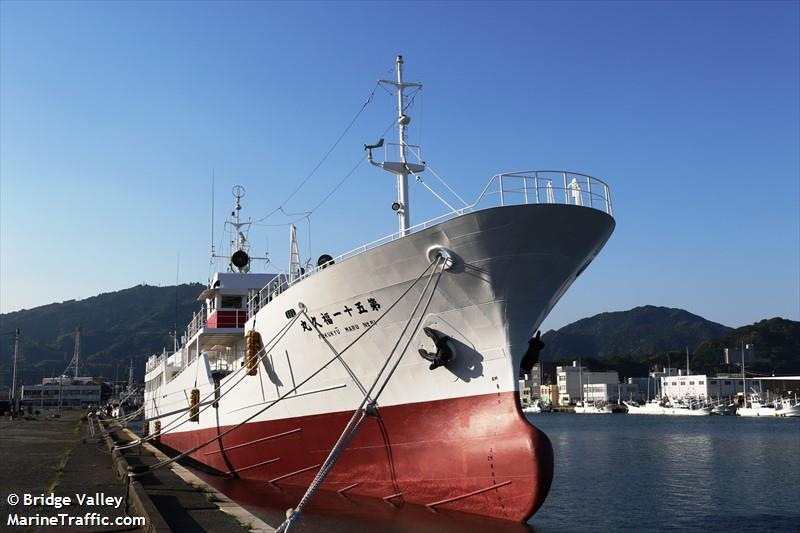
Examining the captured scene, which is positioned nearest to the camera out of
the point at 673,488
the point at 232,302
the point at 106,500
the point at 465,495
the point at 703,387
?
the point at 465,495

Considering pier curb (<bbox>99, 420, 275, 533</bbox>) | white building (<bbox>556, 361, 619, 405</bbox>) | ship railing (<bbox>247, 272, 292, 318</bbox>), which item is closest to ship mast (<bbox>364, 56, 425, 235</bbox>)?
ship railing (<bbox>247, 272, 292, 318</bbox>)

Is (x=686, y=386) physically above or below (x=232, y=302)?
below

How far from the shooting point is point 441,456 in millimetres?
13477

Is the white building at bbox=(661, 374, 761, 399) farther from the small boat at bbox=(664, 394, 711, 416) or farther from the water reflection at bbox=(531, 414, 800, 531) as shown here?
the water reflection at bbox=(531, 414, 800, 531)

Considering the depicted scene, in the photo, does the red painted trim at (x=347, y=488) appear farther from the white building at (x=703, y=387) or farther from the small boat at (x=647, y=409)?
the white building at (x=703, y=387)

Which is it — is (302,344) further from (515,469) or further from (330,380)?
(515,469)

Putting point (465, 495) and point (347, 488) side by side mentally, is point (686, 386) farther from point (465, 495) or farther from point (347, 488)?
point (465, 495)

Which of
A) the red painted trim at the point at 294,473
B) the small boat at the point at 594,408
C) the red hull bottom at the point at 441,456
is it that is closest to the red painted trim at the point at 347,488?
the red hull bottom at the point at 441,456

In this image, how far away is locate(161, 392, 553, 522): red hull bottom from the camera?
494 inches

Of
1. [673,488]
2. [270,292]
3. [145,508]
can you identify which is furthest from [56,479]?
[673,488]

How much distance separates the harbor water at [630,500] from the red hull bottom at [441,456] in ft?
1.12

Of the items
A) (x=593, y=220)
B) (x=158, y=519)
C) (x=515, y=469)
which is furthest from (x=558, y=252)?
(x=158, y=519)

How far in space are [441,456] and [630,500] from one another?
8999mm

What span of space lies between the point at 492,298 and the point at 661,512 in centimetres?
898
